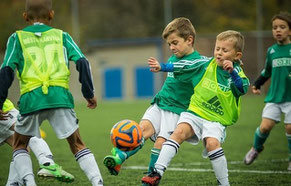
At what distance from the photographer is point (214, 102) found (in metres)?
5.29

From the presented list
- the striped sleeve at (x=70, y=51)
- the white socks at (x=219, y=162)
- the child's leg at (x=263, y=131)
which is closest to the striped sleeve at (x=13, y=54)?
the striped sleeve at (x=70, y=51)

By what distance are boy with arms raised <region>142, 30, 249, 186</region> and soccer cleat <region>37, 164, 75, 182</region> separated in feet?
3.01

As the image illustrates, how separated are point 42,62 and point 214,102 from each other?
5.71ft

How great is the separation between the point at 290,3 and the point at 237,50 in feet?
91.4

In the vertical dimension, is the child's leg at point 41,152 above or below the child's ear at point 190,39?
below

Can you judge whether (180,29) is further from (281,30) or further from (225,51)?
(281,30)

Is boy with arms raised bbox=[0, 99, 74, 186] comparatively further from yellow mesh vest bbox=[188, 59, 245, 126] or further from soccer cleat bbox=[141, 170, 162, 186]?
yellow mesh vest bbox=[188, 59, 245, 126]

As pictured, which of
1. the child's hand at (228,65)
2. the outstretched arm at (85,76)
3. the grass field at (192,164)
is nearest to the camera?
the outstretched arm at (85,76)

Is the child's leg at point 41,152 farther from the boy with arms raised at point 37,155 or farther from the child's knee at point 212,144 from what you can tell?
the child's knee at point 212,144

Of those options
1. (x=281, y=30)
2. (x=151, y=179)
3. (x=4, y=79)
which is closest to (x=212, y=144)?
(x=151, y=179)

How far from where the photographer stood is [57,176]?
495 centimetres

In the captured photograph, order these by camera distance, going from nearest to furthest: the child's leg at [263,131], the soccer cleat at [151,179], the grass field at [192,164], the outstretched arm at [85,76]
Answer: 1. the outstretched arm at [85,76]
2. the soccer cleat at [151,179]
3. the grass field at [192,164]
4. the child's leg at [263,131]

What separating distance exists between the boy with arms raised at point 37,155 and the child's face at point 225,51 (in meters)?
1.84

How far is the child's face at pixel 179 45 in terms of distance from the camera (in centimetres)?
557
